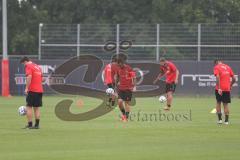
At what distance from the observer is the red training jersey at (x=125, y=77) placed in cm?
2738

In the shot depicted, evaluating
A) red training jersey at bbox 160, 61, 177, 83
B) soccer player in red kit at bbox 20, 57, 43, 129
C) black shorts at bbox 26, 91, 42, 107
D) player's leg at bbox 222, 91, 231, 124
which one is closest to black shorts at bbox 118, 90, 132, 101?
player's leg at bbox 222, 91, 231, 124

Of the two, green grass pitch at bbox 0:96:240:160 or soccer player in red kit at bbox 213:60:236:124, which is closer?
green grass pitch at bbox 0:96:240:160

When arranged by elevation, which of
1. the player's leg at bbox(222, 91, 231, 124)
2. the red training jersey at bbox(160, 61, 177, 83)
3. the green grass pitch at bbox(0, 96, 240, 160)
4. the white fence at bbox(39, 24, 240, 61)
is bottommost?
the green grass pitch at bbox(0, 96, 240, 160)

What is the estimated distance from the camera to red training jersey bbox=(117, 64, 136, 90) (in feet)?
89.8

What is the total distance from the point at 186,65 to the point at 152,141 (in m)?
29.4

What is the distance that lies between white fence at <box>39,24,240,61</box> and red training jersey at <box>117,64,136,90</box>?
23087mm

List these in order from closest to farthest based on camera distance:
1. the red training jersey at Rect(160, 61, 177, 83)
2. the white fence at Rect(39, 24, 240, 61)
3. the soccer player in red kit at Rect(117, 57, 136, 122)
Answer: the soccer player in red kit at Rect(117, 57, 136, 122) < the red training jersey at Rect(160, 61, 177, 83) < the white fence at Rect(39, 24, 240, 61)

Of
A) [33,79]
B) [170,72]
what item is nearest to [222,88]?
[33,79]

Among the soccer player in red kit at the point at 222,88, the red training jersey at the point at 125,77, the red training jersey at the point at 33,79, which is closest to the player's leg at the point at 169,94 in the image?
the red training jersey at the point at 125,77

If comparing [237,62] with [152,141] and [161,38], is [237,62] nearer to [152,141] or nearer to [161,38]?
[161,38]

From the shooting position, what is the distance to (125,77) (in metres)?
27.4

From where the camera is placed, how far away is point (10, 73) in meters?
51.2

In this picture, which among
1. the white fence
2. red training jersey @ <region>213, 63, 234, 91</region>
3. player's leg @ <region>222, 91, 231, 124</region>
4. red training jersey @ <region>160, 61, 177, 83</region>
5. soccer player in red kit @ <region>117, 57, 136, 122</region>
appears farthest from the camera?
the white fence

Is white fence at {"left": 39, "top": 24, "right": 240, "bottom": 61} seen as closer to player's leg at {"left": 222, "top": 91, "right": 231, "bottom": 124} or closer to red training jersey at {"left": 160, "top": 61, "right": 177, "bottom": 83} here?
red training jersey at {"left": 160, "top": 61, "right": 177, "bottom": 83}
